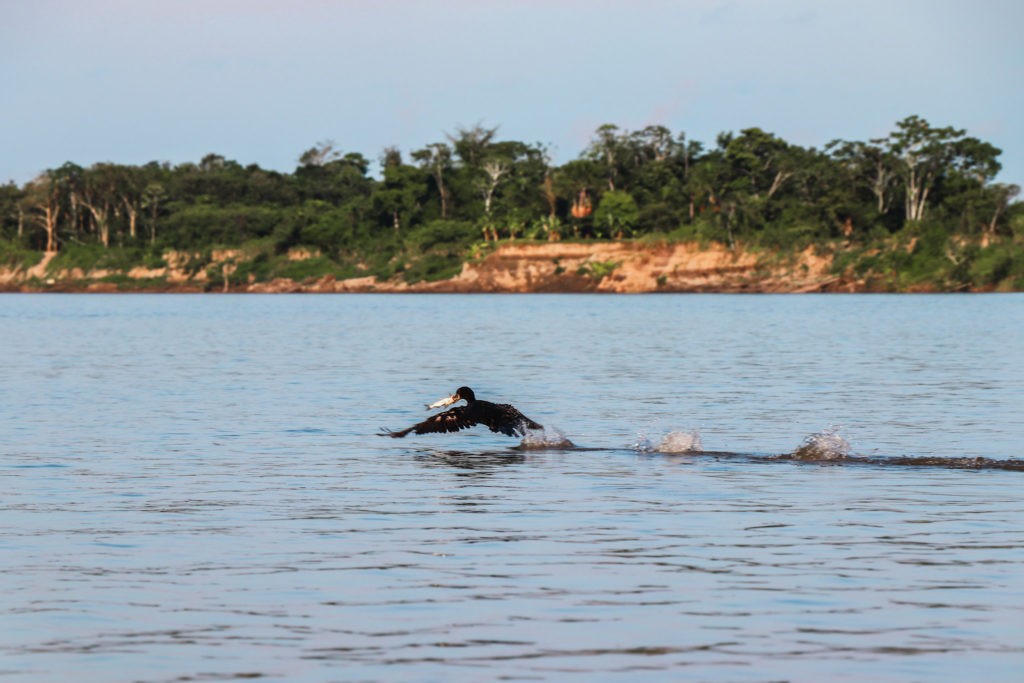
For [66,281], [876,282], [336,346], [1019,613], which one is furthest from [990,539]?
[66,281]

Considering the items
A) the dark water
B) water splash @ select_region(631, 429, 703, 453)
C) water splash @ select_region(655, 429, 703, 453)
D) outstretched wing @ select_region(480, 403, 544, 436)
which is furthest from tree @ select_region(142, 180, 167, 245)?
water splash @ select_region(655, 429, 703, 453)

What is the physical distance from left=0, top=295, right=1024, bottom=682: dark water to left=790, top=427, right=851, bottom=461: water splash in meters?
0.05

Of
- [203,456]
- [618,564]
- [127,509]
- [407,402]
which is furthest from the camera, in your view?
[407,402]

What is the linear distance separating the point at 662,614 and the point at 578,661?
52.8 inches

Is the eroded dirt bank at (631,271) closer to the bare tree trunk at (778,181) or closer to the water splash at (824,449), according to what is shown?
the bare tree trunk at (778,181)

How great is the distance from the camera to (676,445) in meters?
19.3

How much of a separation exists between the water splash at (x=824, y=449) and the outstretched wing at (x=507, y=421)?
11.0 ft

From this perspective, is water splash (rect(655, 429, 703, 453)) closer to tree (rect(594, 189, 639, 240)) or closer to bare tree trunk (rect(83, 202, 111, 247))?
tree (rect(594, 189, 639, 240))

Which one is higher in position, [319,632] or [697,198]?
[697,198]

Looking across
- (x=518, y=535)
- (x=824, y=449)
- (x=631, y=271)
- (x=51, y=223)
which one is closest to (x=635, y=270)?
(x=631, y=271)

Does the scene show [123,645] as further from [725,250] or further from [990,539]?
[725,250]

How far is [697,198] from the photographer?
135 meters

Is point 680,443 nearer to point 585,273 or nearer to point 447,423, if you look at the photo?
point 447,423

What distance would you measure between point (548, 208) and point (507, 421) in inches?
4879
